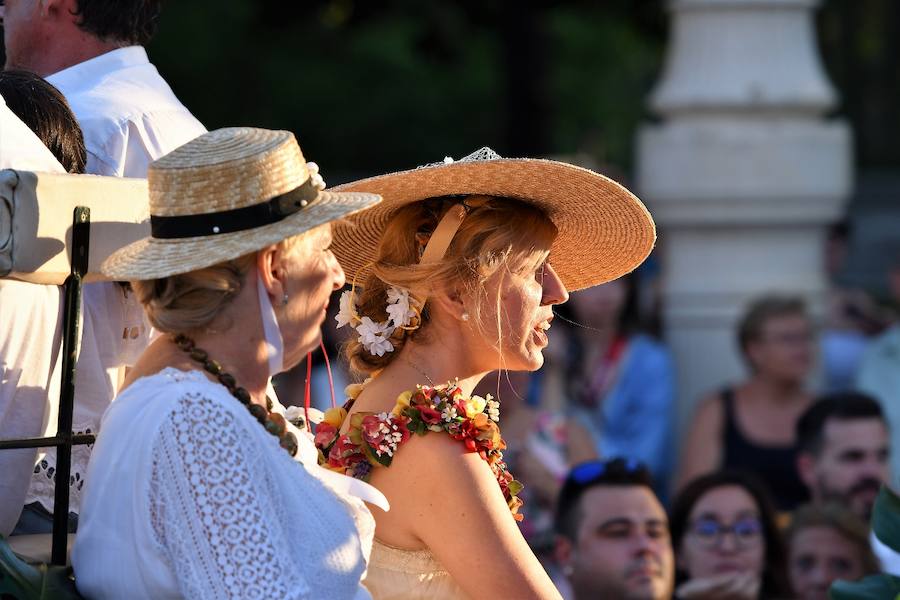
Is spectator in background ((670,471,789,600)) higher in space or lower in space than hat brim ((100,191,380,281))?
lower

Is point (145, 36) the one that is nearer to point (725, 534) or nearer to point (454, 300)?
point (454, 300)

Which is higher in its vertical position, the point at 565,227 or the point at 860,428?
the point at 565,227

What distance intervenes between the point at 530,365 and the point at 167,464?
97 centimetres

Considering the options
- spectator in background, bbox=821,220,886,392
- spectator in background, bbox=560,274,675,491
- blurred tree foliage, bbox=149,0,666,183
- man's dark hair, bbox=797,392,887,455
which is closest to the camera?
man's dark hair, bbox=797,392,887,455

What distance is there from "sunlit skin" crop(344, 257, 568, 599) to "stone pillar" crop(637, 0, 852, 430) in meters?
4.04

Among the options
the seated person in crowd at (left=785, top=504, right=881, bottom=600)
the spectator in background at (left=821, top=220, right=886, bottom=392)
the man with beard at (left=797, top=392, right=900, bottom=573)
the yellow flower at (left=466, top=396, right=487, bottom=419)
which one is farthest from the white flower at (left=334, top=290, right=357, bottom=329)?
the spectator in background at (left=821, top=220, right=886, bottom=392)

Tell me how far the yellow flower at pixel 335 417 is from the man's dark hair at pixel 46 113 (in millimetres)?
690

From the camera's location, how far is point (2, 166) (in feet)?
8.71

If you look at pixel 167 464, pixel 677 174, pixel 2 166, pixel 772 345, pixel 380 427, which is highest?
pixel 2 166

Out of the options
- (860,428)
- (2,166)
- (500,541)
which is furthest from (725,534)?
(2,166)

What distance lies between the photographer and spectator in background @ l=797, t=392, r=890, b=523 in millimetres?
5348

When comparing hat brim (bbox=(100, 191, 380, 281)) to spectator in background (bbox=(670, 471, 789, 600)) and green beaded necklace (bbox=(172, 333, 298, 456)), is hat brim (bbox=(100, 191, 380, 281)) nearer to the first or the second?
green beaded necklace (bbox=(172, 333, 298, 456))

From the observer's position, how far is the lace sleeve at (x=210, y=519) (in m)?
2.25

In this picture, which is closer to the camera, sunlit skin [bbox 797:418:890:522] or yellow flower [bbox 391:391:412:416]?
yellow flower [bbox 391:391:412:416]
